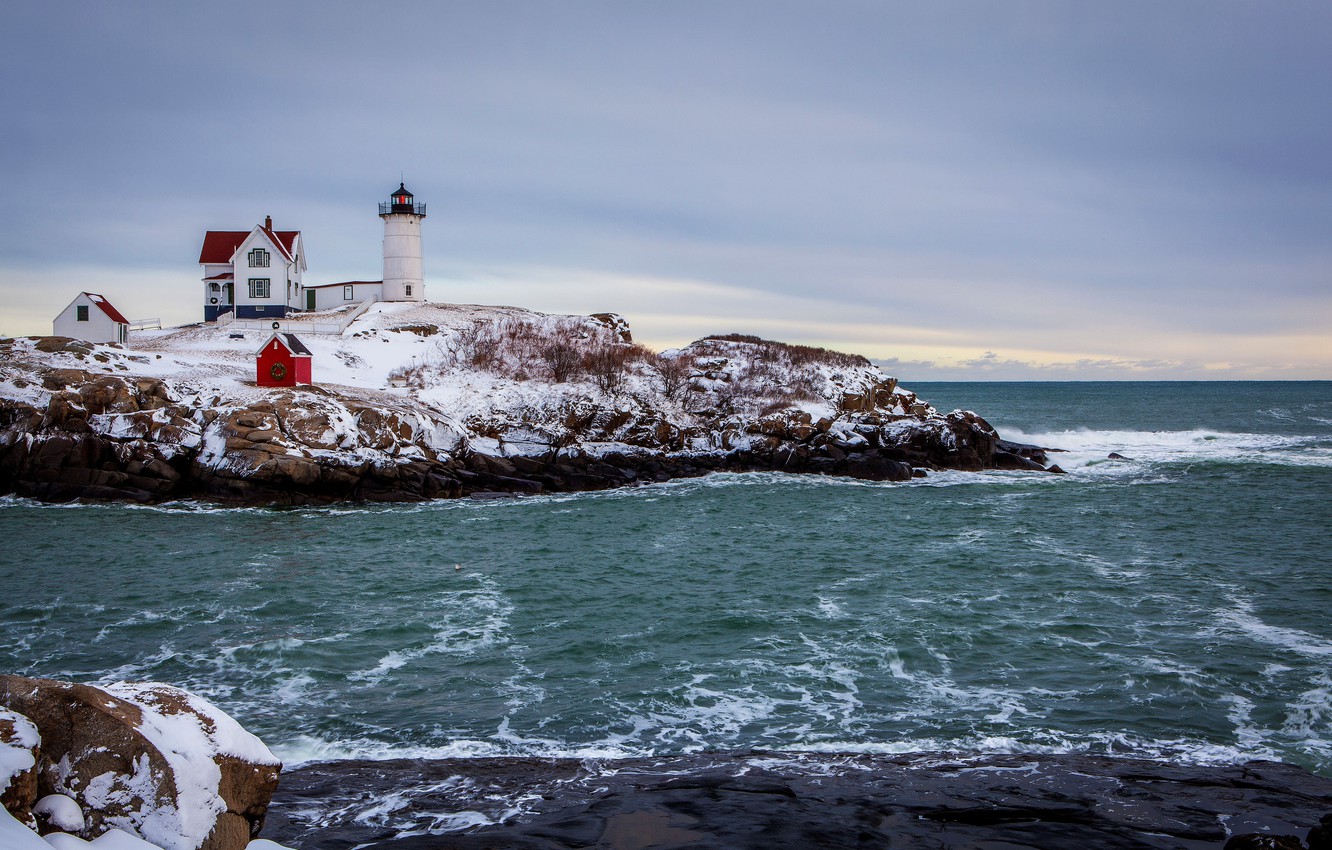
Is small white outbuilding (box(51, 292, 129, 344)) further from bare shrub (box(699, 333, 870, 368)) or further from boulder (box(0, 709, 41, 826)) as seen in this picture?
boulder (box(0, 709, 41, 826))

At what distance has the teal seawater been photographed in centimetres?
1316

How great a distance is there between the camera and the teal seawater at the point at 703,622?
1316 centimetres

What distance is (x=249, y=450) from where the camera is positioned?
34156mm

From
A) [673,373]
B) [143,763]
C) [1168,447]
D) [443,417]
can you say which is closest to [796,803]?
[143,763]

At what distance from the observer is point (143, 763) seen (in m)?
6.82

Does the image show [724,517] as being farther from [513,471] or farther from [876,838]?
[876,838]

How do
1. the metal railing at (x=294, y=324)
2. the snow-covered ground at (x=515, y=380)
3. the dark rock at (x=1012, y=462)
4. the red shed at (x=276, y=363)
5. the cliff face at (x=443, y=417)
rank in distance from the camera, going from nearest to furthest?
the cliff face at (x=443, y=417) < the snow-covered ground at (x=515, y=380) < the red shed at (x=276, y=363) < the dark rock at (x=1012, y=462) < the metal railing at (x=294, y=324)

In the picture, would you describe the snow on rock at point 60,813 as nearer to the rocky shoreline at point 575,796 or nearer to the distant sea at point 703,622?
the rocky shoreline at point 575,796

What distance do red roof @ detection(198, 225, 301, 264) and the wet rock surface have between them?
5312 cm

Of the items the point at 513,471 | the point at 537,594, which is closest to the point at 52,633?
the point at 537,594

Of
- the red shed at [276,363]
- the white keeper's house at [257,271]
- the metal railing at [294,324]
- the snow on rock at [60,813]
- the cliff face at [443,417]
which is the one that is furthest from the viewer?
the white keeper's house at [257,271]

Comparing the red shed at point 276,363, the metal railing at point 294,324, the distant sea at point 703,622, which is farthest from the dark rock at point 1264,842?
the metal railing at point 294,324

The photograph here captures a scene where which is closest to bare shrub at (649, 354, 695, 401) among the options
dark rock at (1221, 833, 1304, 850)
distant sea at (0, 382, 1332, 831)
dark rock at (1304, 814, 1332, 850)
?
distant sea at (0, 382, 1332, 831)

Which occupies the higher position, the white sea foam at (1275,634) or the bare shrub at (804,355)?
the bare shrub at (804,355)
